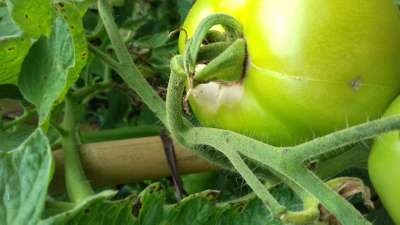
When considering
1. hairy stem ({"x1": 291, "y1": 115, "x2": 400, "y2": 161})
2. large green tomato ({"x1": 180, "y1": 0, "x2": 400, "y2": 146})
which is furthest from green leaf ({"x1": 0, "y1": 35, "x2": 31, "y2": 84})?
hairy stem ({"x1": 291, "y1": 115, "x2": 400, "y2": 161})

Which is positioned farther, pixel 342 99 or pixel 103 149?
pixel 103 149

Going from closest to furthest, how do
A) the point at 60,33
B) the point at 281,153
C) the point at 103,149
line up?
the point at 281,153 → the point at 60,33 → the point at 103,149

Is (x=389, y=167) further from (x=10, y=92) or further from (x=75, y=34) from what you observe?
(x=10, y=92)

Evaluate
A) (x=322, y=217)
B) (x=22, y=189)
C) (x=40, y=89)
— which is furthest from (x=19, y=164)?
(x=322, y=217)

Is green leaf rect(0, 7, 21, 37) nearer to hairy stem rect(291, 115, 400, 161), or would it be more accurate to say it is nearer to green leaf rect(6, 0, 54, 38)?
green leaf rect(6, 0, 54, 38)

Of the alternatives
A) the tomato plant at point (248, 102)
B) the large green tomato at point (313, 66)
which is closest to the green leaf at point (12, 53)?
the tomato plant at point (248, 102)

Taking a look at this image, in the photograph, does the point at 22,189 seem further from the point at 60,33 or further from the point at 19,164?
the point at 60,33
